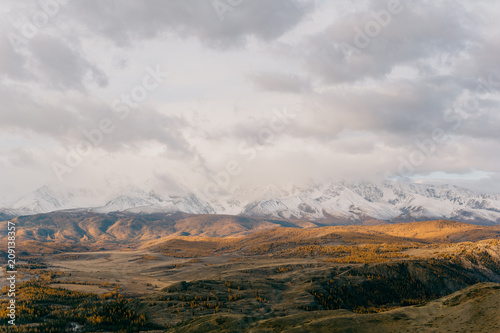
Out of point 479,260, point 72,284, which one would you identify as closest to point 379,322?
point 72,284

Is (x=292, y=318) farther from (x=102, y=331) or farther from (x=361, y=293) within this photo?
(x=361, y=293)

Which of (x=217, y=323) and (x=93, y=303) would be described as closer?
(x=217, y=323)

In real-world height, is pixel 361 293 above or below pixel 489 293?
below

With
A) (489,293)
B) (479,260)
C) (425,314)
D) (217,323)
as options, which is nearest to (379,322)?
(425,314)

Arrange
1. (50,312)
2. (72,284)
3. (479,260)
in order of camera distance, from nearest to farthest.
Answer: (50,312) < (72,284) < (479,260)

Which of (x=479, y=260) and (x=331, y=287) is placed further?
(x=479, y=260)

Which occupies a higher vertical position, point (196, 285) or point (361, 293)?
point (196, 285)

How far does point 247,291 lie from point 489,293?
7413 centimetres

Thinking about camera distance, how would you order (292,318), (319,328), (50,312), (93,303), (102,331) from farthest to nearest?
(93,303) → (50,312) → (102,331) → (292,318) → (319,328)

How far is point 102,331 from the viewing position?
→ 75938 millimetres

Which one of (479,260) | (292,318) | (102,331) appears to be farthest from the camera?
(479,260)

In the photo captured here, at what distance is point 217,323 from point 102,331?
28.5m

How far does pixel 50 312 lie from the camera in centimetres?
9006

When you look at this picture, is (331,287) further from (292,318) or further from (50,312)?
(50,312)
